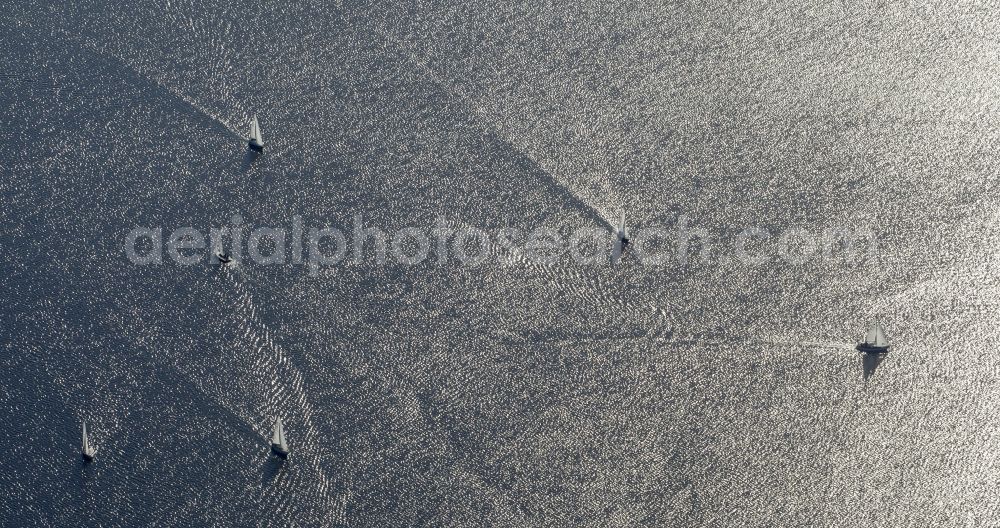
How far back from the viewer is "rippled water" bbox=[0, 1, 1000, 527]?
138 inches

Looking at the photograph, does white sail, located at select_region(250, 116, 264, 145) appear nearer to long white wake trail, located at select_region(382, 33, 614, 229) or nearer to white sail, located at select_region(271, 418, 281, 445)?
long white wake trail, located at select_region(382, 33, 614, 229)

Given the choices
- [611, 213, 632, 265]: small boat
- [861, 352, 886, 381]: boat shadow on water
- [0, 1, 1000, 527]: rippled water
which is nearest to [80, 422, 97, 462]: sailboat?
[0, 1, 1000, 527]: rippled water

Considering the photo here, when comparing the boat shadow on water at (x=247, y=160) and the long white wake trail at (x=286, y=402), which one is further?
the boat shadow on water at (x=247, y=160)

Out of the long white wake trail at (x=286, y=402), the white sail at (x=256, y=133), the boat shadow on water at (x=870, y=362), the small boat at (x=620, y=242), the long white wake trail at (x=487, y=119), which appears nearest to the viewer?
the long white wake trail at (x=286, y=402)

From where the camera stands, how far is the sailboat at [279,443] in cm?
350

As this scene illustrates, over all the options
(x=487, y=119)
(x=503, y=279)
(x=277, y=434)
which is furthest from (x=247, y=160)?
(x=277, y=434)

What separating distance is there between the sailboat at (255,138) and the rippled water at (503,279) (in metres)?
0.04

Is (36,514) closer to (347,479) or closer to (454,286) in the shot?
(347,479)

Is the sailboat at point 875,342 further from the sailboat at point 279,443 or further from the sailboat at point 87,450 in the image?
the sailboat at point 87,450

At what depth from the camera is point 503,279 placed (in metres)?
3.90

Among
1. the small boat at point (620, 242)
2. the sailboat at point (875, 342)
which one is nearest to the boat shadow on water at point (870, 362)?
the sailboat at point (875, 342)

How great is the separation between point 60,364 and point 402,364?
0.86 metres

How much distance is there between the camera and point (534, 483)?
3.48 metres

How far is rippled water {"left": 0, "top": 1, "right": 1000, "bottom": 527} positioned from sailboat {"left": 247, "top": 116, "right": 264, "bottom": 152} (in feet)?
0.13
